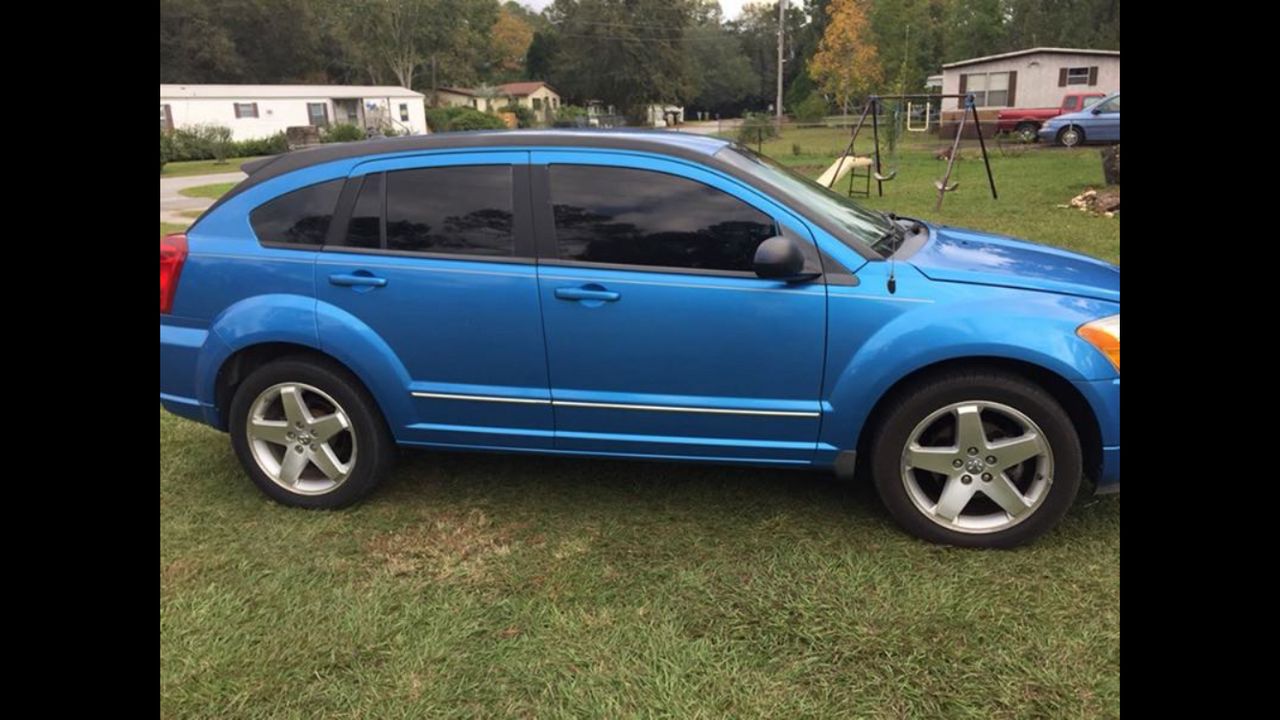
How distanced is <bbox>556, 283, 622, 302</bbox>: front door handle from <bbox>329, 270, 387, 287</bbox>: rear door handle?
0.81m

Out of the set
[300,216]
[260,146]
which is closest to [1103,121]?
[300,216]

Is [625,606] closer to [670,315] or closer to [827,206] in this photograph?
[670,315]

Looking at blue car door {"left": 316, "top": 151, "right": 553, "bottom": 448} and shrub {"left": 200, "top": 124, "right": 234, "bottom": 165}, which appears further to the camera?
shrub {"left": 200, "top": 124, "right": 234, "bottom": 165}

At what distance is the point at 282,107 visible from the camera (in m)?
41.6

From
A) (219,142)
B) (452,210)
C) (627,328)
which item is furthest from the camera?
(219,142)

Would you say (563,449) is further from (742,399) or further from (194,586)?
(194,586)

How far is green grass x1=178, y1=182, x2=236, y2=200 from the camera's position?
18.5 metres

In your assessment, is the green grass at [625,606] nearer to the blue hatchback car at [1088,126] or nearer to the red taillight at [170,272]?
the red taillight at [170,272]

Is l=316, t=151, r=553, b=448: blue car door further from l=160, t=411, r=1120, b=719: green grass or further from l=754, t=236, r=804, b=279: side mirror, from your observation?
l=754, t=236, r=804, b=279: side mirror

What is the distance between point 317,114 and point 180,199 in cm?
2870

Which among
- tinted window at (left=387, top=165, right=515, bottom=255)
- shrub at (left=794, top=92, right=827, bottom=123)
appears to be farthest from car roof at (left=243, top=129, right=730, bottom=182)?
shrub at (left=794, top=92, right=827, bottom=123)

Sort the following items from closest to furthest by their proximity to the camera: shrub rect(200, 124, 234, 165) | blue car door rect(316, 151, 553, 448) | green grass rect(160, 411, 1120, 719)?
1. green grass rect(160, 411, 1120, 719)
2. blue car door rect(316, 151, 553, 448)
3. shrub rect(200, 124, 234, 165)

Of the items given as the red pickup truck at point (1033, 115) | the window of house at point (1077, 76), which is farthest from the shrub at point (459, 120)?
the window of house at point (1077, 76)

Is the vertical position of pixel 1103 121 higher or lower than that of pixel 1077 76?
lower
